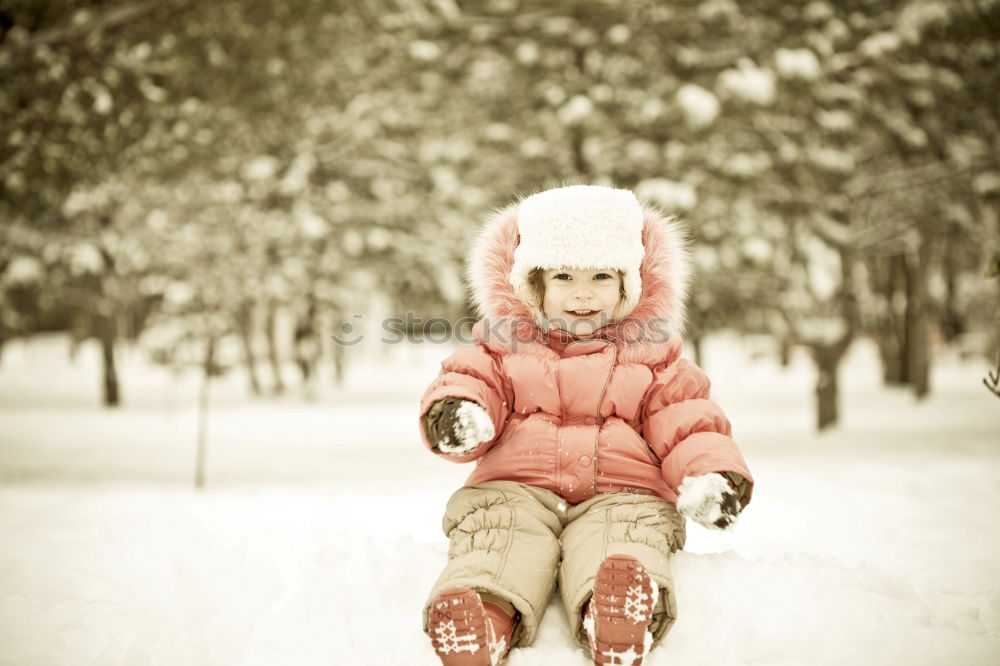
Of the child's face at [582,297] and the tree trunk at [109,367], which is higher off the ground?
the child's face at [582,297]

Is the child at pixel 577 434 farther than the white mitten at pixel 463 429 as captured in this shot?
No

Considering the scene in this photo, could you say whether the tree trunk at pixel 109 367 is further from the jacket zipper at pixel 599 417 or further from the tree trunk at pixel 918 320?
the tree trunk at pixel 918 320

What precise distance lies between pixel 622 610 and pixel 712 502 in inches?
19.0

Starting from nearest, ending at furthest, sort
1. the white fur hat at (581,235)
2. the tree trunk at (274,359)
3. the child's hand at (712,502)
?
the child's hand at (712,502)
the white fur hat at (581,235)
the tree trunk at (274,359)

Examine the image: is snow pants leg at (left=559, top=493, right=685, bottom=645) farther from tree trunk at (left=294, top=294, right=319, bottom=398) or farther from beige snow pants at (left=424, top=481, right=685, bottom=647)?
tree trunk at (left=294, top=294, right=319, bottom=398)

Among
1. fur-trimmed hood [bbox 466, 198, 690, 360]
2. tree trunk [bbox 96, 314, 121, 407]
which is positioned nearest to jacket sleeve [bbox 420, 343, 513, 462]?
fur-trimmed hood [bbox 466, 198, 690, 360]

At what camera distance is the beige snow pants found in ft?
7.68

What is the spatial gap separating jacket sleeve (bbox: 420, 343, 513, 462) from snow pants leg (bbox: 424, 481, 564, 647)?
0.60ft

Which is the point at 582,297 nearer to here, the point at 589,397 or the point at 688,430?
the point at 589,397

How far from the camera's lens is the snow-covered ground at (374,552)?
2.55 meters

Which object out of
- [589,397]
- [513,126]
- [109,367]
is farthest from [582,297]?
[109,367]

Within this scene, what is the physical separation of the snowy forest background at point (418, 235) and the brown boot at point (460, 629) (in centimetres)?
27

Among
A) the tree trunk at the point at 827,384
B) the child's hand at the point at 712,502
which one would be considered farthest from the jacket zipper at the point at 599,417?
the tree trunk at the point at 827,384

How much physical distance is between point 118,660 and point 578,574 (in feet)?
5.34
